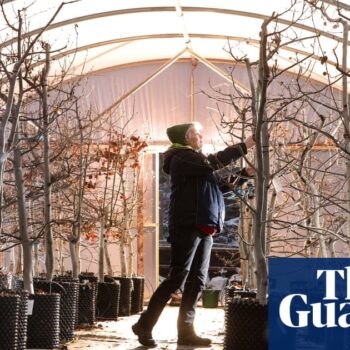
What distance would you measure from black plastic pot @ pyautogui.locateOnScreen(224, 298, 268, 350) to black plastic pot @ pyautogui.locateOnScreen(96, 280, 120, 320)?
3253 mm

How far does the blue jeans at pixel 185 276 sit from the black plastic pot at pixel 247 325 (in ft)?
2.17

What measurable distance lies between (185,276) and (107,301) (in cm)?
269

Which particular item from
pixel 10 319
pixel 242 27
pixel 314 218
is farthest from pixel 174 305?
pixel 10 319

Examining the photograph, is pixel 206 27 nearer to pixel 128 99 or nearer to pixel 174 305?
pixel 128 99

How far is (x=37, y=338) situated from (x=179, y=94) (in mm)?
7132

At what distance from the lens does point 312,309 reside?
10.6ft

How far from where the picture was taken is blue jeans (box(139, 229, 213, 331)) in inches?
176

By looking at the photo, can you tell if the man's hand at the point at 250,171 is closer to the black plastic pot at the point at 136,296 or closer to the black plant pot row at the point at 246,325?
the black plant pot row at the point at 246,325

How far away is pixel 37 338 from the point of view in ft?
14.5

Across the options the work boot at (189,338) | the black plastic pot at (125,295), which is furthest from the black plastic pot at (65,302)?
the black plastic pot at (125,295)

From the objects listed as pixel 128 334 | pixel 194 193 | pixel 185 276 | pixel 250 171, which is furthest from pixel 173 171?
pixel 128 334

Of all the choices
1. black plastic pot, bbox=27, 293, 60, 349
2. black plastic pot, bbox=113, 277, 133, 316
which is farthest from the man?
black plastic pot, bbox=113, 277, 133, 316

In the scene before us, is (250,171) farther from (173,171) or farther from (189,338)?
(189,338)

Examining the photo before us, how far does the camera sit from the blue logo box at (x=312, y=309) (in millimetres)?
3225
